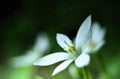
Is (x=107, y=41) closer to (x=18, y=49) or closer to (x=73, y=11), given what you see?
(x=73, y=11)

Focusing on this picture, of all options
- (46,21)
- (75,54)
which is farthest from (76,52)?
(46,21)

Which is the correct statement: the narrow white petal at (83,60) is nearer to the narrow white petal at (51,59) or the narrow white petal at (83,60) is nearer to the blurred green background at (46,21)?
the narrow white petal at (51,59)

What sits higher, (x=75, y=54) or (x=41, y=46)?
(x=41, y=46)

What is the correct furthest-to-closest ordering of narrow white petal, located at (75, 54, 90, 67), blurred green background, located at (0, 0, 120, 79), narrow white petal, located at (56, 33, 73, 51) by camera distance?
blurred green background, located at (0, 0, 120, 79), narrow white petal, located at (56, 33, 73, 51), narrow white petal, located at (75, 54, 90, 67)

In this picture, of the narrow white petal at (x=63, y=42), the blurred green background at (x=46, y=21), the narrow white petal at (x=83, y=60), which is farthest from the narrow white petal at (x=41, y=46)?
the narrow white petal at (x=83, y=60)

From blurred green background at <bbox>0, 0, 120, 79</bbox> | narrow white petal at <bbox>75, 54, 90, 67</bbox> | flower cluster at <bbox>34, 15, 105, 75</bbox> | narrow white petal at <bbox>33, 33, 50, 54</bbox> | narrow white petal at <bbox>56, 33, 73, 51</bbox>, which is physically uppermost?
blurred green background at <bbox>0, 0, 120, 79</bbox>

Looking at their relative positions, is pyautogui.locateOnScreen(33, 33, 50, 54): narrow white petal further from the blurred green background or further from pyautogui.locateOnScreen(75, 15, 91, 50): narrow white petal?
pyautogui.locateOnScreen(75, 15, 91, 50): narrow white petal

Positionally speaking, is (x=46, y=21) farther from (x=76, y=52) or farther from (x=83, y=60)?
(x=83, y=60)

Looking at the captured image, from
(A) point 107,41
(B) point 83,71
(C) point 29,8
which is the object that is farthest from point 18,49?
(B) point 83,71

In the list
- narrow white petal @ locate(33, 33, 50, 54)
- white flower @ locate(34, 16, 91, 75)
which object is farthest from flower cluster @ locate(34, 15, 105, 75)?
narrow white petal @ locate(33, 33, 50, 54)
